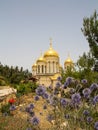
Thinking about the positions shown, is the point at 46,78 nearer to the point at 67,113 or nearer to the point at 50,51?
the point at 50,51

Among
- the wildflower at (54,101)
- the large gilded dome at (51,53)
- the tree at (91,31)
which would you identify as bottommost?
the wildflower at (54,101)

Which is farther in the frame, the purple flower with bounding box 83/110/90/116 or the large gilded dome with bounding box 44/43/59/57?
the large gilded dome with bounding box 44/43/59/57

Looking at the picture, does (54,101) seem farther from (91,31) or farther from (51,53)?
(51,53)

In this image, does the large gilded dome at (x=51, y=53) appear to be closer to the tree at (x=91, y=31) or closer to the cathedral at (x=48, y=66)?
the cathedral at (x=48, y=66)

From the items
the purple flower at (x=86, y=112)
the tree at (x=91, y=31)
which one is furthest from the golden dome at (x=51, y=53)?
the purple flower at (x=86, y=112)

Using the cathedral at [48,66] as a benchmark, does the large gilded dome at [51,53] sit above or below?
above

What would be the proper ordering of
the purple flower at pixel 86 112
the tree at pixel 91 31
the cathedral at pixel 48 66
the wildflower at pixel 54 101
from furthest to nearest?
the cathedral at pixel 48 66 → the tree at pixel 91 31 → the wildflower at pixel 54 101 → the purple flower at pixel 86 112

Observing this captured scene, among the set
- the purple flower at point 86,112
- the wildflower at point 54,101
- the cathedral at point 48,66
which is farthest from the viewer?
the cathedral at point 48,66

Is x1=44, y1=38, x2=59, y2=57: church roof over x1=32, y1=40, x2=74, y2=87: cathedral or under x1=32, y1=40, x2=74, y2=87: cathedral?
over

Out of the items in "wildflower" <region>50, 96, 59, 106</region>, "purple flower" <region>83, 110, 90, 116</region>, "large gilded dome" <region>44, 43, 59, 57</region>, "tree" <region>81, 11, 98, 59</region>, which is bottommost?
"purple flower" <region>83, 110, 90, 116</region>

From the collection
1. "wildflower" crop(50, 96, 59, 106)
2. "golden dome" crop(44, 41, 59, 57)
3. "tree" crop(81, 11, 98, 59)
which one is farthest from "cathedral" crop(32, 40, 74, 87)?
"wildflower" crop(50, 96, 59, 106)

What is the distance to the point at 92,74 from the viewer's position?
14531mm

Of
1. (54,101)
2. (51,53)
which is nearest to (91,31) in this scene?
(54,101)

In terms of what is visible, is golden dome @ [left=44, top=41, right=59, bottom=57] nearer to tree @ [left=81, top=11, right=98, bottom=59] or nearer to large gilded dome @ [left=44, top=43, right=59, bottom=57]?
large gilded dome @ [left=44, top=43, right=59, bottom=57]
